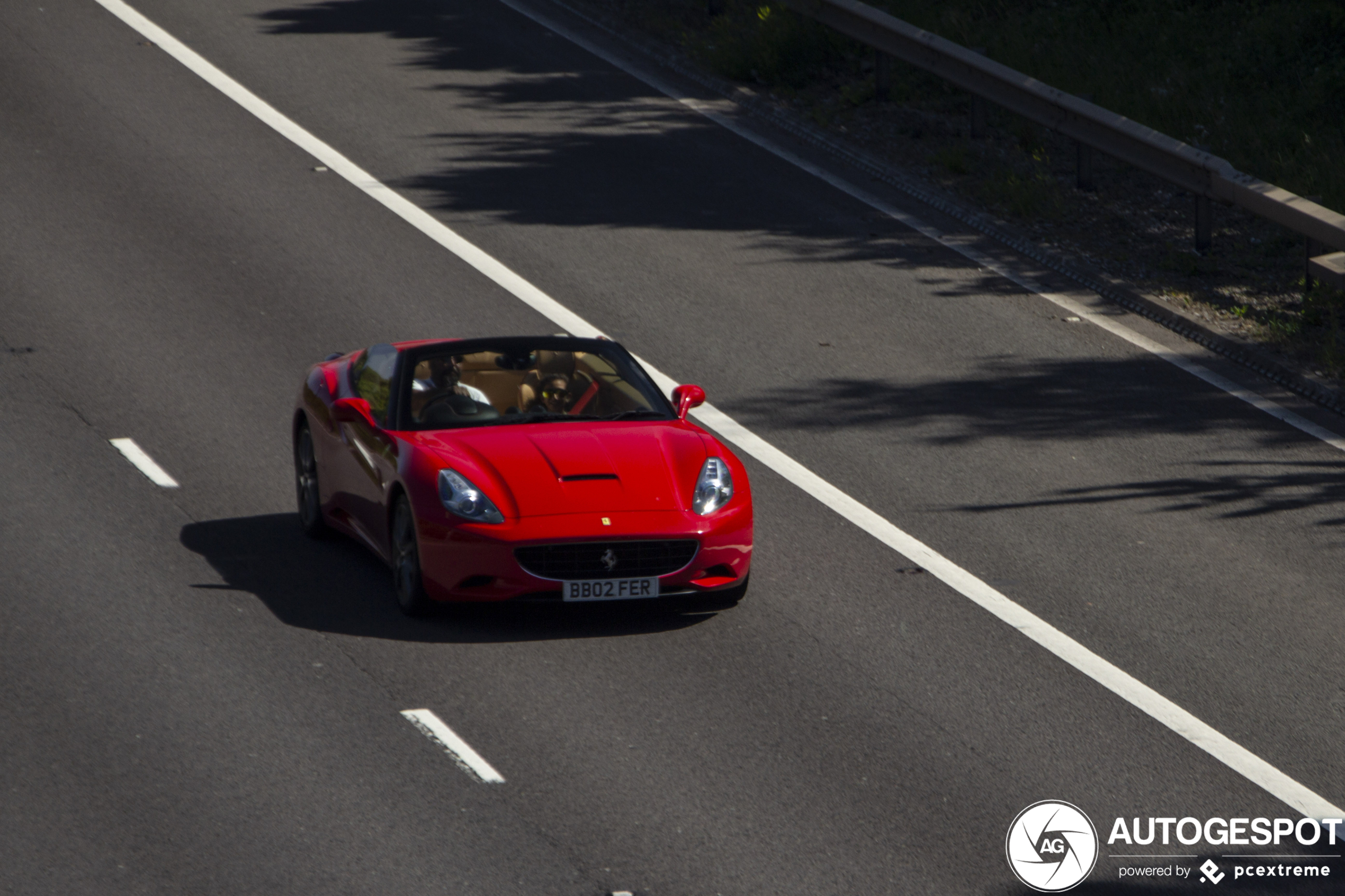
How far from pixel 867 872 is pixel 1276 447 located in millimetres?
6836

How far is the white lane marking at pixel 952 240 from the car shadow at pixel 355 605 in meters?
5.53

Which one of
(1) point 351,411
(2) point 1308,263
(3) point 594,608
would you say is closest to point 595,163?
(2) point 1308,263

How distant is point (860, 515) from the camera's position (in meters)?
12.0

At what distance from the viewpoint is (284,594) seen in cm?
1055

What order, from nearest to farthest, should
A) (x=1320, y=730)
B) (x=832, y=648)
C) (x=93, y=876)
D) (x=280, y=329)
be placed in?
(x=93, y=876)
(x=1320, y=730)
(x=832, y=648)
(x=280, y=329)

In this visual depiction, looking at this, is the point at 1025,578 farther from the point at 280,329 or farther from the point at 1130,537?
the point at 280,329

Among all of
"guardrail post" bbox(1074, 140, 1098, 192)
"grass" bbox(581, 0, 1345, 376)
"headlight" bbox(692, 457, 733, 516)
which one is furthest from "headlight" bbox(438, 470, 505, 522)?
"guardrail post" bbox(1074, 140, 1098, 192)

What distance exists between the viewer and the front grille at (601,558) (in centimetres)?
984

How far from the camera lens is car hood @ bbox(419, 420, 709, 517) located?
9.98 metres

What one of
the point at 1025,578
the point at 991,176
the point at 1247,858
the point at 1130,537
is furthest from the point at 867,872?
the point at 991,176

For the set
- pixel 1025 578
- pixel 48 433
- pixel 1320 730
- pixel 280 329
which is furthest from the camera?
pixel 280 329

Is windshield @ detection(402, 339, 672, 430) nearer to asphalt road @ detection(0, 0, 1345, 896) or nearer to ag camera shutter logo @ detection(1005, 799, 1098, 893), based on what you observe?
asphalt road @ detection(0, 0, 1345, 896)

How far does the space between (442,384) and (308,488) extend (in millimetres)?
1279

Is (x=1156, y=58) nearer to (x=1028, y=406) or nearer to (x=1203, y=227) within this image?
(x=1203, y=227)
